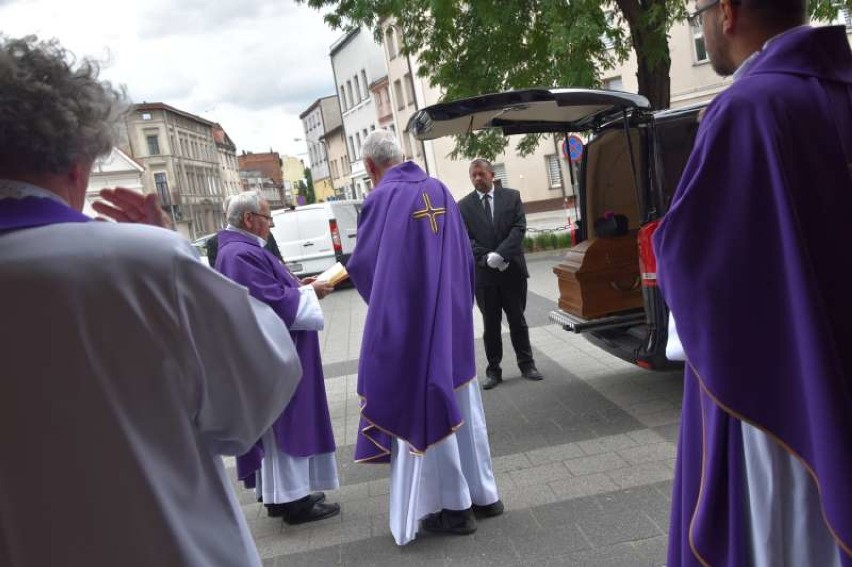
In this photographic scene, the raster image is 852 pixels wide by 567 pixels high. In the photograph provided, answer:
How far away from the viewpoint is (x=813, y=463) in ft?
5.73

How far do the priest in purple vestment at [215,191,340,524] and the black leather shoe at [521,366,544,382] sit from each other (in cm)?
305

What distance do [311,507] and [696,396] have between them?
286 centimetres

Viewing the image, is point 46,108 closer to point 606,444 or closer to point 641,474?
point 641,474

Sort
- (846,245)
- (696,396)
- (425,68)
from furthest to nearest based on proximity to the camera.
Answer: (425,68)
(696,396)
(846,245)

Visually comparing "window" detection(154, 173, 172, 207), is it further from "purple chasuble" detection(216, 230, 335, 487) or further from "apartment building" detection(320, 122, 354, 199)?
"purple chasuble" detection(216, 230, 335, 487)

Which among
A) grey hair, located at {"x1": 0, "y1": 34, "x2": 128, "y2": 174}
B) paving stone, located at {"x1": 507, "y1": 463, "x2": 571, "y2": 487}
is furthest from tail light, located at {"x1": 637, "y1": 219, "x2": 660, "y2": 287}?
grey hair, located at {"x1": 0, "y1": 34, "x2": 128, "y2": 174}

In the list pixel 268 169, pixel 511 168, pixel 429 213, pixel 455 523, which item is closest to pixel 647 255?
pixel 429 213

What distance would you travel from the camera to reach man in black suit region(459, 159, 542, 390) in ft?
22.3

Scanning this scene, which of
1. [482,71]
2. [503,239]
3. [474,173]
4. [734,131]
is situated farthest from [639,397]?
[482,71]

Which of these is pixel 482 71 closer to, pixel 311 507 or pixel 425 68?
pixel 425 68

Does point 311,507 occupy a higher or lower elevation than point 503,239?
lower

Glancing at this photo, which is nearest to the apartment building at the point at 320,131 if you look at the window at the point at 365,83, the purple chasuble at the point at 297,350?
the window at the point at 365,83

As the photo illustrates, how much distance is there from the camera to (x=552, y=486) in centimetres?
435

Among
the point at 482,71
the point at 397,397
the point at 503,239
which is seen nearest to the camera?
the point at 397,397
